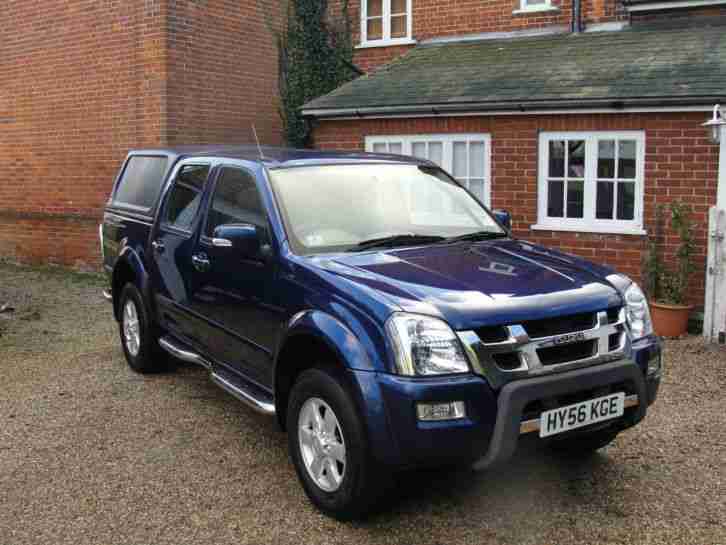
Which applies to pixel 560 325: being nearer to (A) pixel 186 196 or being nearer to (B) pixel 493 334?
(B) pixel 493 334

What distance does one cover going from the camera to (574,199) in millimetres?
9945

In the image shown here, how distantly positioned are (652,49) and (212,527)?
9.07m

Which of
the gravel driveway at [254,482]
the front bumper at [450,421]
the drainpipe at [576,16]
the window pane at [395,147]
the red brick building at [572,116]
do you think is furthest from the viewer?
the drainpipe at [576,16]

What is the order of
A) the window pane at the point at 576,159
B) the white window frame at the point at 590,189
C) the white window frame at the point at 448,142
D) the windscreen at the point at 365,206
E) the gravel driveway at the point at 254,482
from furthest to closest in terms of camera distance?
the white window frame at the point at 448,142 < the window pane at the point at 576,159 < the white window frame at the point at 590,189 < the windscreen at the point at 365,206 < the gravel driveway at the point at 254,482

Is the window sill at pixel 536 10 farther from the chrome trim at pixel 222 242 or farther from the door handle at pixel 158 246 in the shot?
the chrome trim at pixel 222 242

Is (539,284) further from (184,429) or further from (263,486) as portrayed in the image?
(184,429)

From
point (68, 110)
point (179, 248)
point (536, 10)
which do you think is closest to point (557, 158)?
point (536, 10)

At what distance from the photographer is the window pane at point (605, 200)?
965cm

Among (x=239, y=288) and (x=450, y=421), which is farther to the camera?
(x=239, y=288)

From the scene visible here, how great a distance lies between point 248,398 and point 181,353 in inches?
51.9

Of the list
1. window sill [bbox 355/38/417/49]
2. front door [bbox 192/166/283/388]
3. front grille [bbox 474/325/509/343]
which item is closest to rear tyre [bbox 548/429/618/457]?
front grille [bbox 474/325/509/343]

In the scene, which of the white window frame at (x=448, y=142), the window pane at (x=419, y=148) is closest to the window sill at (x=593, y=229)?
the white window frame at (x=448, y=142)

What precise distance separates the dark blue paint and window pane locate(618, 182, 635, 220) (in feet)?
15.4

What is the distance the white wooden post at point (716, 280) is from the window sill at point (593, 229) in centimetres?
145
